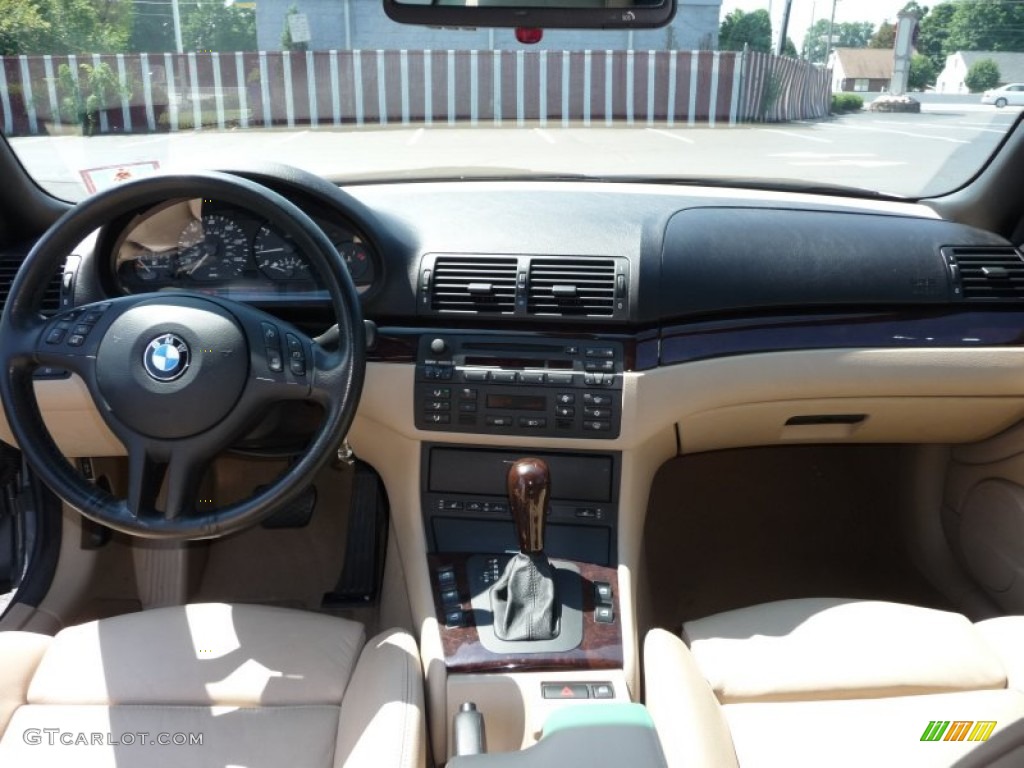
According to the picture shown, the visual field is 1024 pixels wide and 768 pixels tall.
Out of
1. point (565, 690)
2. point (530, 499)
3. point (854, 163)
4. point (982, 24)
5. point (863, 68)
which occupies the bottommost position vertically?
point (565, 690)

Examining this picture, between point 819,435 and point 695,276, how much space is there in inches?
26.8

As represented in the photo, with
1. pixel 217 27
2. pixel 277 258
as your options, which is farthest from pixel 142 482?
pixel 217 27

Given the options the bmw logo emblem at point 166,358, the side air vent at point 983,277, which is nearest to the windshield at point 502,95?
the side air vent at point 983,277

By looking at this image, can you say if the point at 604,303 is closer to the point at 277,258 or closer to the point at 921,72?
the point at 277,258

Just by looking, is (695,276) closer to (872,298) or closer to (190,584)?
(872,298)

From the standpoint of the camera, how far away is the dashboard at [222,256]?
7.12 feet

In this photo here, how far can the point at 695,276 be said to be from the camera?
2.17m

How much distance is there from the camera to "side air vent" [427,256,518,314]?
2.15 meters

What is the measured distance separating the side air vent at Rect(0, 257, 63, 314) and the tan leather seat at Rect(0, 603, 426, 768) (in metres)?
0.71

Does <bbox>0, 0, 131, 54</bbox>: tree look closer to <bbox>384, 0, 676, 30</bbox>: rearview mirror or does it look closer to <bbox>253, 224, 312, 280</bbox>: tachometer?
<bbox>253, 224, 312, 280</bbox>: tachometer

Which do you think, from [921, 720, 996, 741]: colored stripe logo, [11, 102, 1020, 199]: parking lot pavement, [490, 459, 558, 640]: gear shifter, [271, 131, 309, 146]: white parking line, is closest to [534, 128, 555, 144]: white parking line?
[11, 102, 1020, 199]: parking lot pavement

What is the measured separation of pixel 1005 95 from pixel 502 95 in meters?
1.31

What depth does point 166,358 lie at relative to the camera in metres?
1.72
